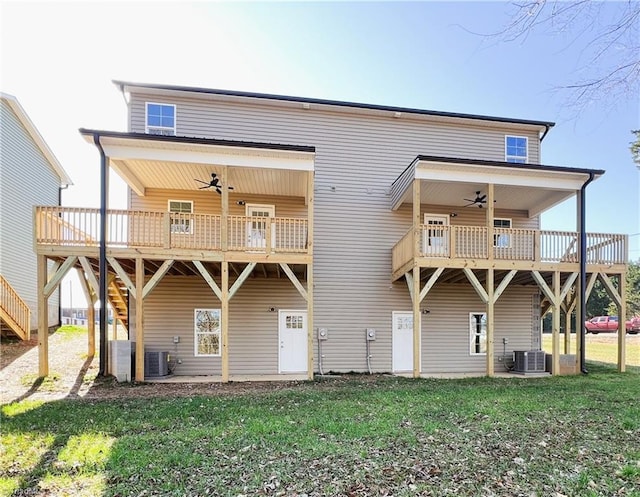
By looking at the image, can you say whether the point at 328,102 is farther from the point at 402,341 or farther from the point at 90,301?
the point at 90,301

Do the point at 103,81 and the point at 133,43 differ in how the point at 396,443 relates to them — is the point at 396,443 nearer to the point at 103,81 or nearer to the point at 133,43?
the point at 133,43

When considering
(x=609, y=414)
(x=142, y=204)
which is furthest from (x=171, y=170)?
(x=609, y=414)

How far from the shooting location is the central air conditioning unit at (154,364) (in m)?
10.7

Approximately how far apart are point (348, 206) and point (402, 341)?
4.84m

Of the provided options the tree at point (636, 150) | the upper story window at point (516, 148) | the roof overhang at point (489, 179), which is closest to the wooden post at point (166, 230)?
Answer: the roof overhang at point (489, 179)

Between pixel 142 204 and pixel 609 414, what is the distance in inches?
495

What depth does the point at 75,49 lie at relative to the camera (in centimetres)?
771

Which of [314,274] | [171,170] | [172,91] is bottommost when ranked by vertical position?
[314,274]

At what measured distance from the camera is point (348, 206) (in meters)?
12.6

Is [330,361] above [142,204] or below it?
below

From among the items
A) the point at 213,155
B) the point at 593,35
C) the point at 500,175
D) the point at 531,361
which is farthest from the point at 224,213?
the point at 531,361

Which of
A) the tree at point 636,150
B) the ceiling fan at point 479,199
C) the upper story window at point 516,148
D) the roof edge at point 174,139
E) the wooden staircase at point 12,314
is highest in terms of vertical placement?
the tree at point 636,150

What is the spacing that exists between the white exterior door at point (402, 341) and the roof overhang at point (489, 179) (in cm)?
371

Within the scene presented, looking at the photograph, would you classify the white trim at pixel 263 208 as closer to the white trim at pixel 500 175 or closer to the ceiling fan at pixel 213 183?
the ceiling fan at pixel 213 183
